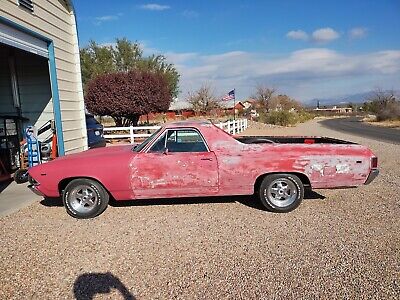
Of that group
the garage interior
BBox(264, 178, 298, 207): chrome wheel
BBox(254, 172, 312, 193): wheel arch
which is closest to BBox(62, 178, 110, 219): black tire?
BBox(254, 172, 312, 193): wheel arch

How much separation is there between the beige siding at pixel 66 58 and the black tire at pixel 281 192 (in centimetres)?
612

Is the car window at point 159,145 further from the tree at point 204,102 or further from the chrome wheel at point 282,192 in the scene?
Answer: the tree at point 204,102

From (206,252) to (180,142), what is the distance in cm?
211

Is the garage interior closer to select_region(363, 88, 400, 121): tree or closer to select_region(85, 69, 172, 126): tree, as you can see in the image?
select_region(85, 69, 172, 126): tree

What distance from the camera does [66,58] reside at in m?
9.02

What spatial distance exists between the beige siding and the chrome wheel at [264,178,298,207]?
20.3 feet

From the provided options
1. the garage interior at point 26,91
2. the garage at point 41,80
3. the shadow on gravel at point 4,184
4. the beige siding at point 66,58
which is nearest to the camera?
the garage at point 41,80

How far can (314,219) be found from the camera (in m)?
4.73

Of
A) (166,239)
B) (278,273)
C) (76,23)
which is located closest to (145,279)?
(166,239)

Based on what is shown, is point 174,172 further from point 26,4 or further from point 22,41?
point 26,4

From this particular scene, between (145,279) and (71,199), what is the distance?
2.51 meters

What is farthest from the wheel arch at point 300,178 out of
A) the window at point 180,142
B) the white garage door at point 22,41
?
the white garage door at point 22,41

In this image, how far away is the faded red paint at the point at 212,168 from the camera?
5.01 m

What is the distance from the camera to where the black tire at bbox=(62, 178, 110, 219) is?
5.06 m
